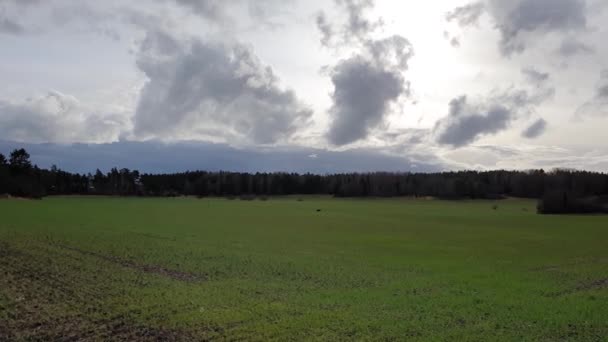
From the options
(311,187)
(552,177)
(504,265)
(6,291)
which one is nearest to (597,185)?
(552,177)

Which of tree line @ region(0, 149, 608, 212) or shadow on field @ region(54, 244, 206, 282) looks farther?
tree line @ region(0, 149, 608, 212)

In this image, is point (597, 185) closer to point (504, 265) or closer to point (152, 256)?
point (504, 265)

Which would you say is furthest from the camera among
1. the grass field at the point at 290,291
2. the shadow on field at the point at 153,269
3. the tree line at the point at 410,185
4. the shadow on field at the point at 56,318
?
the tree line at the point at 410,185

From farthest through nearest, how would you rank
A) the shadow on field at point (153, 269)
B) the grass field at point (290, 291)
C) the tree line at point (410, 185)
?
1. the tree line at point (410, 185)
2. the shadow on field at point (153, 269)
3. the grass field at point (290, 291)

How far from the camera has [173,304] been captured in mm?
15250

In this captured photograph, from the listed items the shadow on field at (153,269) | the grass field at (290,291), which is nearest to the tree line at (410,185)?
the grass field at (290,291)

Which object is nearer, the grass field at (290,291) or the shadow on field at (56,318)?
the shadow on field at (56,318)

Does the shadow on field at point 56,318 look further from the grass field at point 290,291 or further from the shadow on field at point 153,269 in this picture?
the shadow on field at point 153,269

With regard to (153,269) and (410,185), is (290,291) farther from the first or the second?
(410,185)

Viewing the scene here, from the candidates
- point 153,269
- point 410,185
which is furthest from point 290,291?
point 410,185

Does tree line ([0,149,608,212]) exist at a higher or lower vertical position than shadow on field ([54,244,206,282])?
higher

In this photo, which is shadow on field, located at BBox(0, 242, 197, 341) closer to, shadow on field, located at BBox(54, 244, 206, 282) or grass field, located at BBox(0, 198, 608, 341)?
grass field, located at BBox(0, 198, 608, 341)

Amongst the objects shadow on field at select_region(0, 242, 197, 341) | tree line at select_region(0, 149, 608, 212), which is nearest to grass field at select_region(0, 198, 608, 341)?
shadow on field at select_region(0, 242, 197, 341)

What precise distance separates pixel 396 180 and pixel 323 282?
168043 mm
